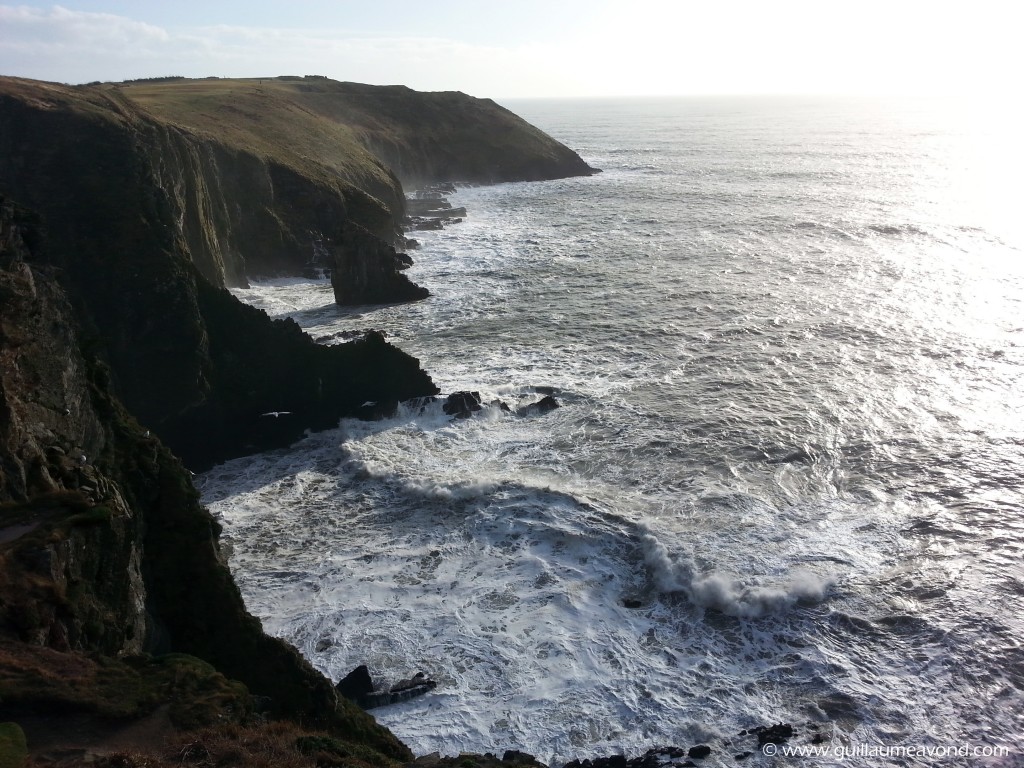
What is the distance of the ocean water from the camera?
55.7 feet

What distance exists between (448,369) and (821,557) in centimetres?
1900

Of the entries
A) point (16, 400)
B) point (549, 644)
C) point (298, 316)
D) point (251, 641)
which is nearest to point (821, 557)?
point (549, 644)

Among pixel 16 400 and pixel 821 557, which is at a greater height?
pixel 16 400

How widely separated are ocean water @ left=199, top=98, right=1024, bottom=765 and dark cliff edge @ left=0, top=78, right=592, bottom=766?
240 centimetres

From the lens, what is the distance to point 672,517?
23.3 m

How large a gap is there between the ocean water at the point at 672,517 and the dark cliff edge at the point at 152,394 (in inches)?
94.7

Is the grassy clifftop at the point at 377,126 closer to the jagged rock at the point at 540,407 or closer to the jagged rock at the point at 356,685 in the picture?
the jagged rock at the point at 540,407

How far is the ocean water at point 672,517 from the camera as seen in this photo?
17.0 metres

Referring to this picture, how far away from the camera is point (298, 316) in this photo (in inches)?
1656

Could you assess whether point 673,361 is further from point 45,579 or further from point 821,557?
point 45,579

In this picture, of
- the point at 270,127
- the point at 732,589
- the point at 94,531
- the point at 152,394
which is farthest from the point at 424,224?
the point at 94,531

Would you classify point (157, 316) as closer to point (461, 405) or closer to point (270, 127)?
point (461, 405)

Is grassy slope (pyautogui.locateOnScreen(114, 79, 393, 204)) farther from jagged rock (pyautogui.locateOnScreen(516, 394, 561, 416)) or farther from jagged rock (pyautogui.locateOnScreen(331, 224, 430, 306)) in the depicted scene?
jagged rock (pyautogui.locateOnScreen(516, 394, 561, 416))

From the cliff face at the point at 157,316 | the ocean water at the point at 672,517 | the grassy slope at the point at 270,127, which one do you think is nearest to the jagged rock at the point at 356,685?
the ocean water at the point at 672,517
